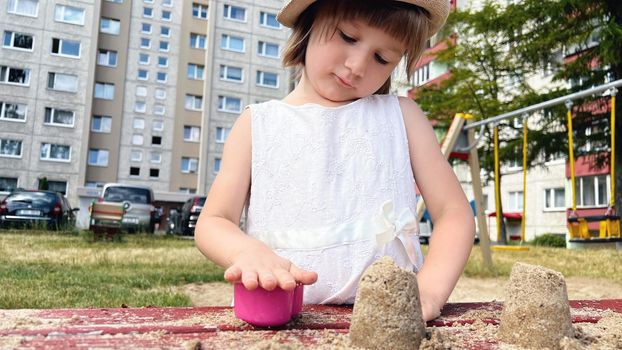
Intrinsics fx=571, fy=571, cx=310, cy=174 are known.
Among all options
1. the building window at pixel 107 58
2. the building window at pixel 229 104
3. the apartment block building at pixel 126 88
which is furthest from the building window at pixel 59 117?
the building window at pixel 229 104

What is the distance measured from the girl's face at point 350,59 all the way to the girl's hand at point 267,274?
1.96 ft

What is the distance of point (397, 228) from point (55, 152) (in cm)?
3149

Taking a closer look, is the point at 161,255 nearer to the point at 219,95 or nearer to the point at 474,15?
the point at 474,15

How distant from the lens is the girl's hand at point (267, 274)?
843 millimetres

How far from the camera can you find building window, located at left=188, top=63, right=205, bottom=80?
3291 cm

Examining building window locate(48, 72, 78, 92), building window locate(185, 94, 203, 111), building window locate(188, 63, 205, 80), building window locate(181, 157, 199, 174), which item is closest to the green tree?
building window locate(181, 157, 199, 174)

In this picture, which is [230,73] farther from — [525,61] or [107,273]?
[107,273]

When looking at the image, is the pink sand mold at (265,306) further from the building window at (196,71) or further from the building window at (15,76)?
the building window at (196,71)

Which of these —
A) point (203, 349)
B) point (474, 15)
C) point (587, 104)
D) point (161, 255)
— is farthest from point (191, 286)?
point (474, 15)

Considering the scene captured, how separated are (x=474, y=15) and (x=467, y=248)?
1502 cm

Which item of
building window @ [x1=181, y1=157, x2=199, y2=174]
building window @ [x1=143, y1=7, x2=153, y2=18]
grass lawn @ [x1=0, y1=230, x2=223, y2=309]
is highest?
building window @ [x1=143, y1=7, x2=153, y2=18]

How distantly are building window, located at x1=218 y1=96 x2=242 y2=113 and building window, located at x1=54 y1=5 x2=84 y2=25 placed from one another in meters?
8.55

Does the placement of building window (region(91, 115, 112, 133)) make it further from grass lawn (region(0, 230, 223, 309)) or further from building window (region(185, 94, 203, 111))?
grass lawn (region(0, 230, 223, 309))

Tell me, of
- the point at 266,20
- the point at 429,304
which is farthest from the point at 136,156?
the point at 429,304
